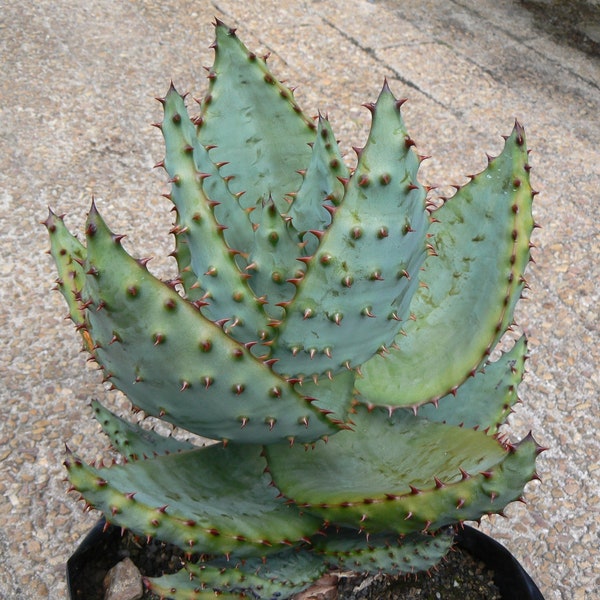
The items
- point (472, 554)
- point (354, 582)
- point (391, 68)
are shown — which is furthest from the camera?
point (391, 68)

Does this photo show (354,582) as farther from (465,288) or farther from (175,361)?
(175,361)

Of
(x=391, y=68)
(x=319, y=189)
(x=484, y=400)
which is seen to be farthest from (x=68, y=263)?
(x=391, y=68)

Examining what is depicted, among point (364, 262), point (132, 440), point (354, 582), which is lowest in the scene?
point (354, 582)

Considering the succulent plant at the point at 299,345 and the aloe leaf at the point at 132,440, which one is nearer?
the succulent plant at the point at 299,345

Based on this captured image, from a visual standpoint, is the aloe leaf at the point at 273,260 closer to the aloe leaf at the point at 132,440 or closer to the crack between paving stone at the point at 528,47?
the aloe leaf at the point at 132,440

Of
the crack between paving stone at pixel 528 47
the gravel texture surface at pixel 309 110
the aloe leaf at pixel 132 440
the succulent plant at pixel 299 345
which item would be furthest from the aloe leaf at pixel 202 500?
the crack between paving stone at pixel 528 47

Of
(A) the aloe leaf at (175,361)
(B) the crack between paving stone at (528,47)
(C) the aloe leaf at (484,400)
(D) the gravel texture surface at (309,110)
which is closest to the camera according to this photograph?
(A) the aloe leaf at (175,361)

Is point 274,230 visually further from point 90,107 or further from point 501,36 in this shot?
point 501,36
